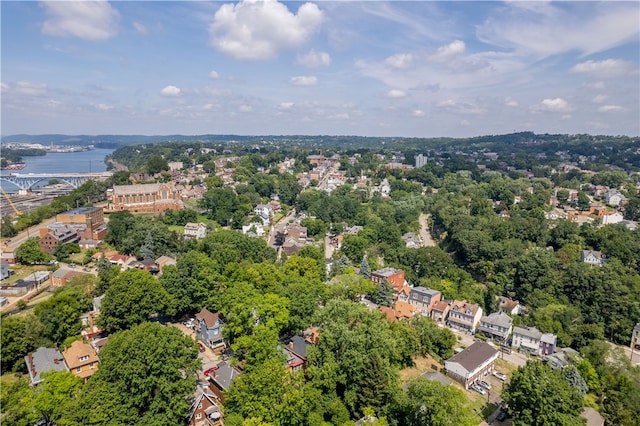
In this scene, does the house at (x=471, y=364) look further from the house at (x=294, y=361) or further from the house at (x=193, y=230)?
the house at (x=193, y=230)

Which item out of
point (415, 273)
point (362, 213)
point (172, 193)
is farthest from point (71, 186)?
point (415, 273)

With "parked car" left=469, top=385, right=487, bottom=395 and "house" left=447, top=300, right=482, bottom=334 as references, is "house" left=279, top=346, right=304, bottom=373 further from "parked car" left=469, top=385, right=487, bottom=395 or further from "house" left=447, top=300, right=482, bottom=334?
"house" left=447, top=300, right=482, bottom=334

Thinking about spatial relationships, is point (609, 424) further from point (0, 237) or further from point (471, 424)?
point (0, 237)

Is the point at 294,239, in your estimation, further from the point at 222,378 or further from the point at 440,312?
the point at 222,378

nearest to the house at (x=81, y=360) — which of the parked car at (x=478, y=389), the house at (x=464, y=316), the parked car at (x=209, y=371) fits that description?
the parked car at (x=209, y=371)

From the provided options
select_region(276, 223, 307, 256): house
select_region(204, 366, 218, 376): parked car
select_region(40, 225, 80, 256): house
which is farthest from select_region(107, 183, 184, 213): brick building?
select_region(204, 366, 218, 376): parked car

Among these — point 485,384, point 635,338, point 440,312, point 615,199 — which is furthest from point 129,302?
point 615,199
